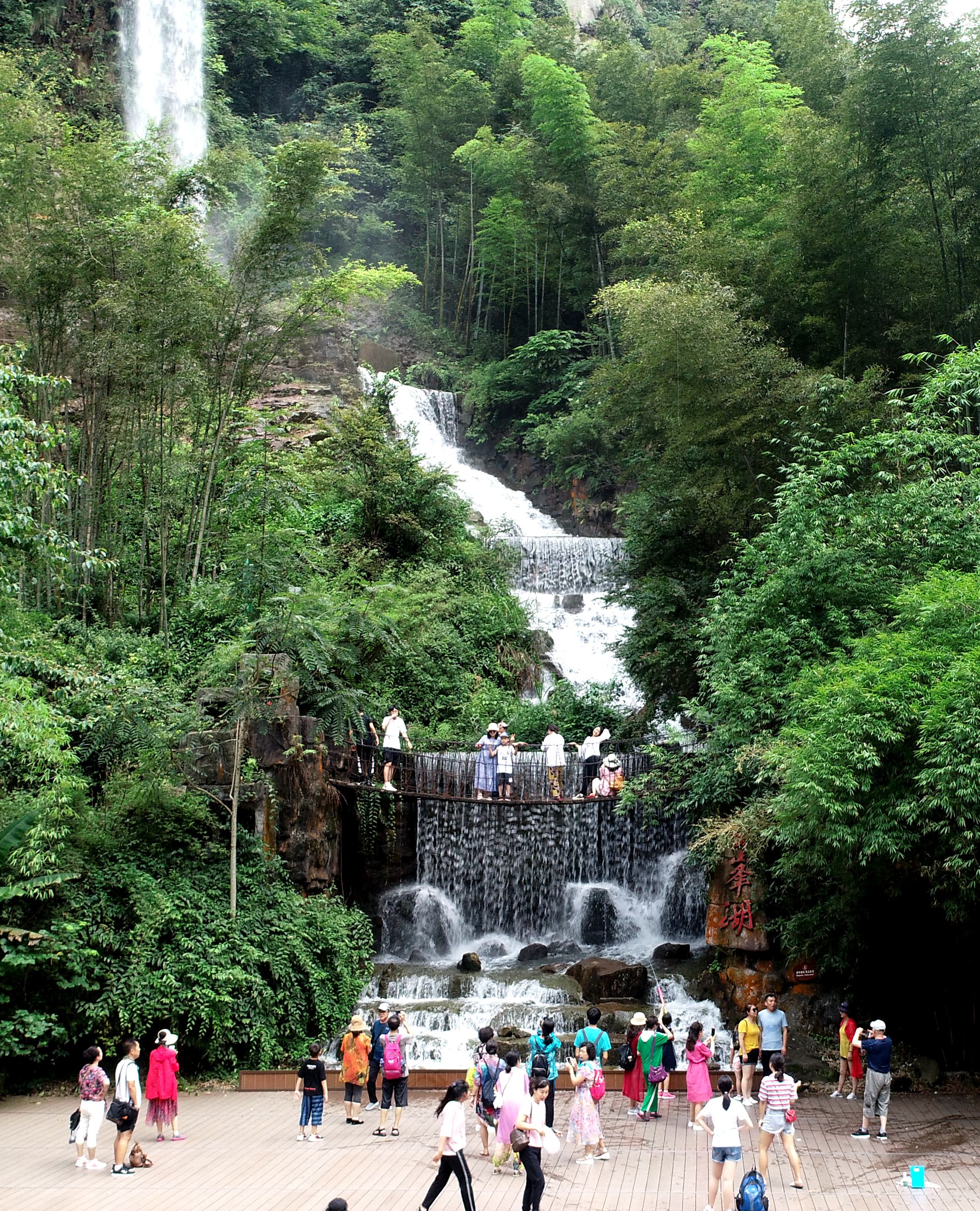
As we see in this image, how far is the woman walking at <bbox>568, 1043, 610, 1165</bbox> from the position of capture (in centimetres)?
995

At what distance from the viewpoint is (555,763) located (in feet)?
60.6

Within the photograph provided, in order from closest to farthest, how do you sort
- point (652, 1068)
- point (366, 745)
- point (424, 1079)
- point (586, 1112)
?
point (586, 1112), point (652, 1068), point (424, 1079), point (366, 745)

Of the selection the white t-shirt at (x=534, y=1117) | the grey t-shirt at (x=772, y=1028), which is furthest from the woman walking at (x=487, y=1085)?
the grey t-shirt at (x=772, y=1028)

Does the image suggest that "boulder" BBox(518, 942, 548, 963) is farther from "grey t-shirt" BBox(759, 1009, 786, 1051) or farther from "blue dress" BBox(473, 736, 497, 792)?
"grey t-shirt" BBox(759, 1009, 786, 1051)

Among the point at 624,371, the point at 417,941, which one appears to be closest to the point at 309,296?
the point at 624,371

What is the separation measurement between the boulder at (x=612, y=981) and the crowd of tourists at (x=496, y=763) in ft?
10.9

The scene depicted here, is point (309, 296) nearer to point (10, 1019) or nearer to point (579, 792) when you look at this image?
point (579, 792)

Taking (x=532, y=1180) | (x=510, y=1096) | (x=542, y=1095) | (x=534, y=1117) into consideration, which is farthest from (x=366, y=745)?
(x=532, y=1180)

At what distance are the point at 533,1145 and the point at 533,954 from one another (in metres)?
8.39

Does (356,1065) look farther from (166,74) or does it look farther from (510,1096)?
(166,74)

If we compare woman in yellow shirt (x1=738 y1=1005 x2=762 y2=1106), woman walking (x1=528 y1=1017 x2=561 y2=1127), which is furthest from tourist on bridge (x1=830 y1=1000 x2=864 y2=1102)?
woman walking (x1=528 y1=1017 x2=561 y2=1127)

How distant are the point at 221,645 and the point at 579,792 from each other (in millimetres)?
6940

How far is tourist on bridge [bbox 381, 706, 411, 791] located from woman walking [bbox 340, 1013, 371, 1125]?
670cm

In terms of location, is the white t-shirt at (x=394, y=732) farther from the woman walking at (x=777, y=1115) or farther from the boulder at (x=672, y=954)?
the woman walking at (x=777, y=1115)
